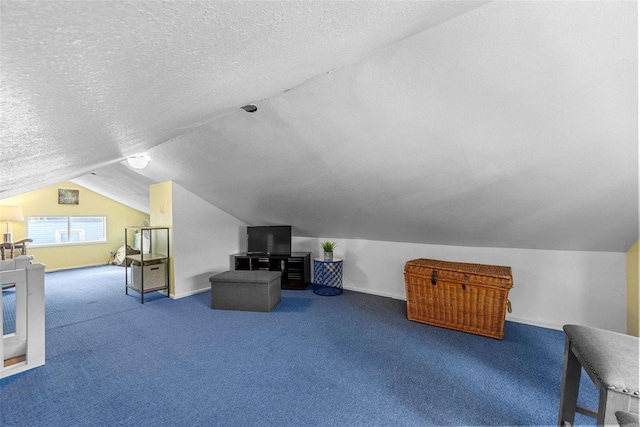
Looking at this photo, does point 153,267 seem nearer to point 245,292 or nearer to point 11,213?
point 245,292

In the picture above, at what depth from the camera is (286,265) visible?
14.5ft

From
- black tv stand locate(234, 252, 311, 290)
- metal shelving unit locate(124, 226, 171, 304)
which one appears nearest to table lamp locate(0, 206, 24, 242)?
metal shelving unit locate(124, 226, 171, 304)

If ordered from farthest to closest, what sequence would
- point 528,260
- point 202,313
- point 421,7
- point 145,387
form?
point 202,313 < point 528,260 < point 145,387 < point 421,7

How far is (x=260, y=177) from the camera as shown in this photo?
3.07m

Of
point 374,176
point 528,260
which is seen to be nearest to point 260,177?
point 374,176

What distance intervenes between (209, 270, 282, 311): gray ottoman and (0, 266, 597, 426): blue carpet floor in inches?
6.0

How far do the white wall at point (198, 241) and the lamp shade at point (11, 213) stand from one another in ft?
11.6

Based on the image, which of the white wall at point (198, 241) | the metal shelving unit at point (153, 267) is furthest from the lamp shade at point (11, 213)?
the white wall at point (198, 241)

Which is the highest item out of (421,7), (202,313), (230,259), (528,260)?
(421,7)

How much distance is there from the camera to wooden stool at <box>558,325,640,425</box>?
970 millimetres

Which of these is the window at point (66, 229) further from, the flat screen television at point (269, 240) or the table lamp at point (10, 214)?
the flat screen television at point (269, 240)

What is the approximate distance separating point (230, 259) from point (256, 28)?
14.7 feet

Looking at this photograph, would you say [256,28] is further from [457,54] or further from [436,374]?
[436,374]

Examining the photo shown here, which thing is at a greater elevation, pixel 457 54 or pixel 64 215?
pixel 457 54
